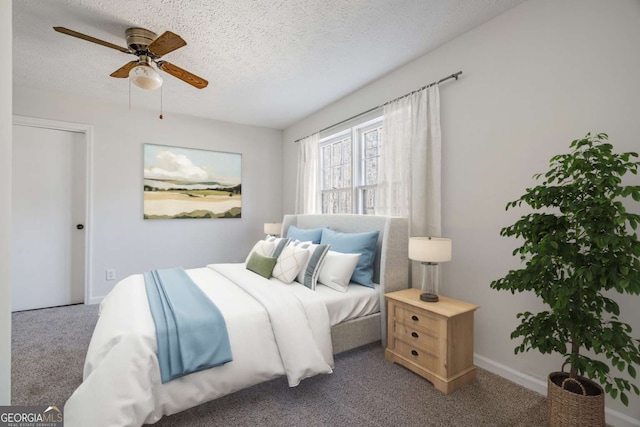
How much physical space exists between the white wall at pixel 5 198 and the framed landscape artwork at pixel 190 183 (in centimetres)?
357

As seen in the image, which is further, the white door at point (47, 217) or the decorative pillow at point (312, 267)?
the white door at point (47, 217)

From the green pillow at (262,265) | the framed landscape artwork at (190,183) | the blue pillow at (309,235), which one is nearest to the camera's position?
the green pillow at (262,265)

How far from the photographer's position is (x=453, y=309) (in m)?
2.00

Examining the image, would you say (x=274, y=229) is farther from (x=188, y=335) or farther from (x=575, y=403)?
(x=575, y=403)

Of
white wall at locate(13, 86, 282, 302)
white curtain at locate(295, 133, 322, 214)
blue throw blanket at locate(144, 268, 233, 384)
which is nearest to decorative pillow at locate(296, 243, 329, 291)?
blue throw blanket at locate(144, 268, 233, 384)

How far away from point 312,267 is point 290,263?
216 millimetres

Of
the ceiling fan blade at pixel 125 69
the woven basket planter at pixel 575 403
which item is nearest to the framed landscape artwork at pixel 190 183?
the ceiling fan blade at pixel 125 69

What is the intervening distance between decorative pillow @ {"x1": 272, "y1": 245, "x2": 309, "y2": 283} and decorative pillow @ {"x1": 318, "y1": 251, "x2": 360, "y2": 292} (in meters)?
0.21

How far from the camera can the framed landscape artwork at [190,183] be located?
408 centimetres

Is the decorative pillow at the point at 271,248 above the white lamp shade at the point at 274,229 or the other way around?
the other way around

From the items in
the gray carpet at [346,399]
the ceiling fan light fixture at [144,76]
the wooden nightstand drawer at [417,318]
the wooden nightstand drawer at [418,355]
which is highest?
the ceiling fan light fixture at [144,76]

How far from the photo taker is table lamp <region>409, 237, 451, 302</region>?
6.79 ft

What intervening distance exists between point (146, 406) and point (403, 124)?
9.19ft

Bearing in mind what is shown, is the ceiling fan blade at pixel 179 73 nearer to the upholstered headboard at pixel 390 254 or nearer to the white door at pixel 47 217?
the upholstered headboard at pixel 390 254
